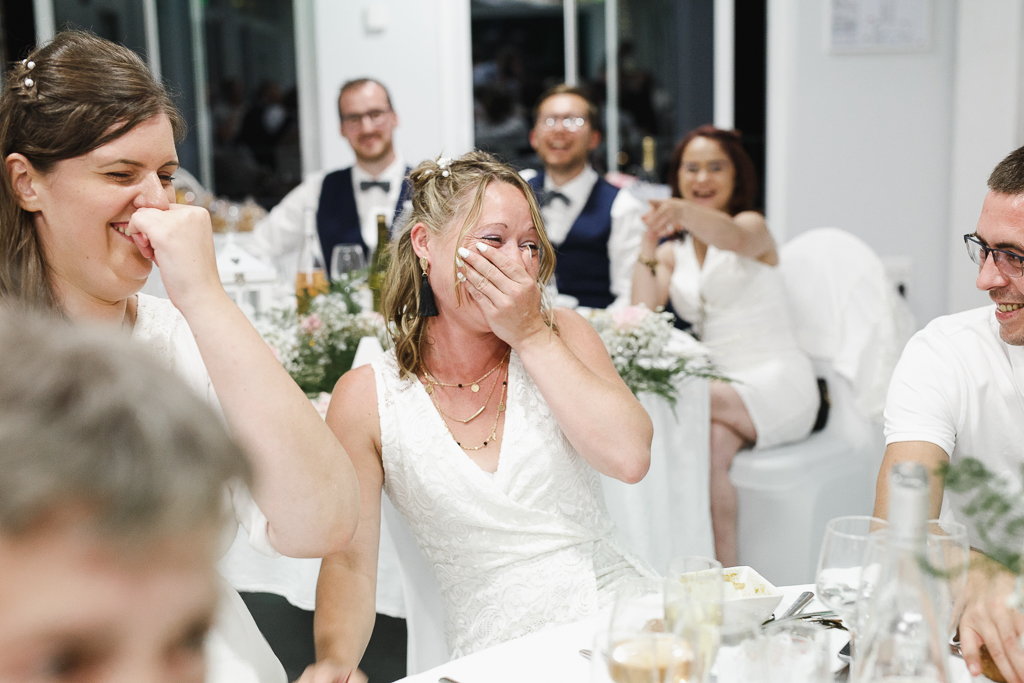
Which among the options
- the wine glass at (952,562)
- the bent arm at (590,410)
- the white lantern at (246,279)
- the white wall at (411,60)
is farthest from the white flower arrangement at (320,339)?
the white wall at (411,60)

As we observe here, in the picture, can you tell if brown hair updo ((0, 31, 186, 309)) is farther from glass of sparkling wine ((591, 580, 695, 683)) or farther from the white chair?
the white chair

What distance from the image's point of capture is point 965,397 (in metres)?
1.59

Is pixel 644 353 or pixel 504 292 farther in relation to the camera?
pixel 644 353

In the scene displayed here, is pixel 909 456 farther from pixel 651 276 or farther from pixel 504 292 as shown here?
pixel 651 276

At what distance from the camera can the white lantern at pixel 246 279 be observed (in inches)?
100

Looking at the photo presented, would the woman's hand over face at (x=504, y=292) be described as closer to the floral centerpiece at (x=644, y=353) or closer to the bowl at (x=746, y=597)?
the bowl at (x=746, y=597)

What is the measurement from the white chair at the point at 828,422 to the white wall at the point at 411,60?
2711 mm

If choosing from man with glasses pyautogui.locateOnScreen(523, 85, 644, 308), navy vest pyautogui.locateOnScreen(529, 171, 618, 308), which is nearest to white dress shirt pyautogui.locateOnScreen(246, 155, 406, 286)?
man with glasses pyautogui.locateOnScreen(523, 85, 644, 308)

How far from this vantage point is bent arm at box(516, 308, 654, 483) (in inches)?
60.5

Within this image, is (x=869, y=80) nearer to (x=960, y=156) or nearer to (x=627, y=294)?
(x=960, y=156)

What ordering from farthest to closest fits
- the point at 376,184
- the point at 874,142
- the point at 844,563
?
1. the point at 874,142
2. the point at 376,184
3. the point at 844,563

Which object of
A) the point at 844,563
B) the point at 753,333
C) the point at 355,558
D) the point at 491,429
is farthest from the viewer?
the point at 753,333

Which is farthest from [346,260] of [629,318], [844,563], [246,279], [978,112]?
[978,112]

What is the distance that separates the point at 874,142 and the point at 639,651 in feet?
14.1
